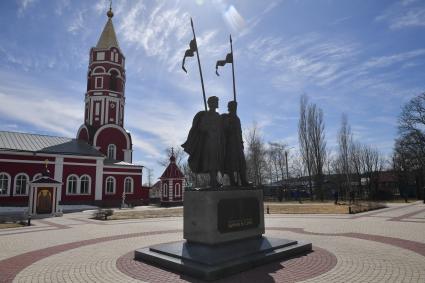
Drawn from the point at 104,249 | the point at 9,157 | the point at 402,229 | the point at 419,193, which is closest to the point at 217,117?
the point at 104,249

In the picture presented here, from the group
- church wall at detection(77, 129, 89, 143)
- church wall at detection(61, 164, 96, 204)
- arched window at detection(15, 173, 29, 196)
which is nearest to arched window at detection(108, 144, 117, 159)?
church wall at detection(77, 129, 89, 143)

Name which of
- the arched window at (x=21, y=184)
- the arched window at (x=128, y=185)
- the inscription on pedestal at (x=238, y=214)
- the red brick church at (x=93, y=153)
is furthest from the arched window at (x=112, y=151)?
the inscription on pedestal at (x=238, y=214)

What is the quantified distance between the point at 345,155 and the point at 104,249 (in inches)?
1708

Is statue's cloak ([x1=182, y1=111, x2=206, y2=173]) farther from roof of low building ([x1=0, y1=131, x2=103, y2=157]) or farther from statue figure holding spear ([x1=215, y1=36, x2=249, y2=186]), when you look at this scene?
roof of low building ([x1=0, y1=131, x2=103, y2=157])

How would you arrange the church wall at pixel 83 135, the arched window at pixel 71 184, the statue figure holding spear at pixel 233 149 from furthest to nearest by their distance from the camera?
the church wall at pixel 83 135
the arched window at pixel 71 184
the statue figure holding spear at pixel 233 149

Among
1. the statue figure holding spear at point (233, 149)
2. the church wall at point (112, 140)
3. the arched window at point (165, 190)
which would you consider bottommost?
the arched window at point (165, 190)

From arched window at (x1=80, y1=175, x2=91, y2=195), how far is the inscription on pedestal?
27890 millimetres

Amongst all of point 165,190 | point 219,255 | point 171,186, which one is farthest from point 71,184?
point 219,255

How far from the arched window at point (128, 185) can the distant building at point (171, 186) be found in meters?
3.39

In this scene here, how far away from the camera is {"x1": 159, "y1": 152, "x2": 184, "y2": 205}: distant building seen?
36.4 metres

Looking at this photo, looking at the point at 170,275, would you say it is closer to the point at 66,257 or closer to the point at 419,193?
the point at 66,257

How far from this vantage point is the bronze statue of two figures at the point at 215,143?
25.7 feet

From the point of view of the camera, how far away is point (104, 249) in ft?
28.6

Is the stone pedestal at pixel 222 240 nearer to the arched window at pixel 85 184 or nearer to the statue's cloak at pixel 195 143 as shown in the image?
the statue's cloak at pixel 195 143
